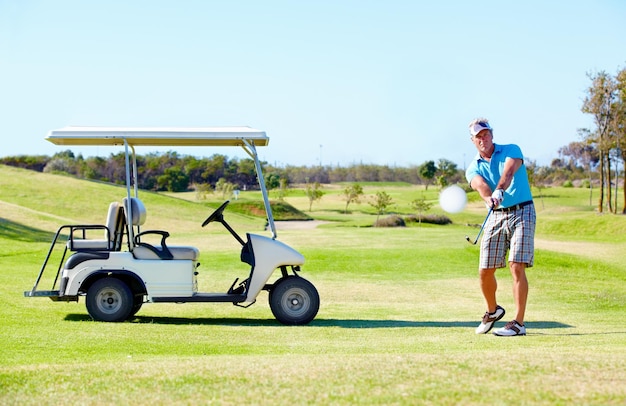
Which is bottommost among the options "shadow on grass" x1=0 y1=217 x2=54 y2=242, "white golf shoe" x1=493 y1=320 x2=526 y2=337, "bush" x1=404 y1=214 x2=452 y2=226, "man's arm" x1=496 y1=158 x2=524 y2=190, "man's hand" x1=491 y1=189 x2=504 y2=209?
"bush" x1=404 y1=214 x2=452 y2=226

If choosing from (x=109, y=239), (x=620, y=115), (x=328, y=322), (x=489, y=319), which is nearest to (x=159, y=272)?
(x=109, y=239)

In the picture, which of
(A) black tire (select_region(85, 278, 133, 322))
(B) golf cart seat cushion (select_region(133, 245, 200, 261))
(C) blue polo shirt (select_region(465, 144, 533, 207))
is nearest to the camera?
(C) blue polo shirt (select_region(465, 144, 533, 207))

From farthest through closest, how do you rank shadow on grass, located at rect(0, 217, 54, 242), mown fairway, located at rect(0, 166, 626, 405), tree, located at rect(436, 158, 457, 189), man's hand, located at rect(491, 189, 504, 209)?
1. tree, located at rect(436, 158, 457, 189)
2. shadow on grass, located at rect(0, 217, 54, 242)
3. man's hand, located at rect(491, 189, 504, 209)
4. mown fairway, located at rect(0, 166, 626, 405)

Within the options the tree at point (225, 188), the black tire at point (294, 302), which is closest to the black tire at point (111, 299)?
the black tire at point (294, 302)

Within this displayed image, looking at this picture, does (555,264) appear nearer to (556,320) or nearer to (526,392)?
(556,320)

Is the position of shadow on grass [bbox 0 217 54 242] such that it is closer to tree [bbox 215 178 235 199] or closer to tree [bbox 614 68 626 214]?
tree [bbox 614 68 626 214]

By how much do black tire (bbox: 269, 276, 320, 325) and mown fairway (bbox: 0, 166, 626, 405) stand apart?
21cm

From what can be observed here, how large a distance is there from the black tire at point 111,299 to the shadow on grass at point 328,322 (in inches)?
13.2

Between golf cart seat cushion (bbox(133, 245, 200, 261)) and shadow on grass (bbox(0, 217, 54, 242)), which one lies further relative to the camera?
shadow on grass (bbox(0, 217, 54, 242))

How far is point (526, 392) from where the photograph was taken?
5.11 meters

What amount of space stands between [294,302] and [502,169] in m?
3.10

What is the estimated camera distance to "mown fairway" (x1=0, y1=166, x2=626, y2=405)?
5.27 meters

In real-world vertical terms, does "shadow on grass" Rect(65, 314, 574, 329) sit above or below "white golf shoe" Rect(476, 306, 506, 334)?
below

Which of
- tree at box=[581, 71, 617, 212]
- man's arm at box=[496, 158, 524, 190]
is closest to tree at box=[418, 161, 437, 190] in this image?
tree at box=[581, 71, 617, 212]
